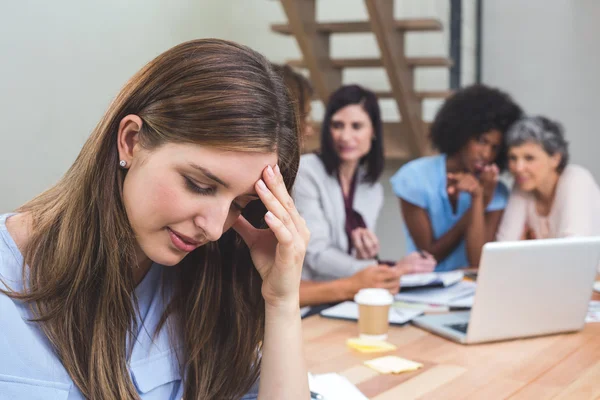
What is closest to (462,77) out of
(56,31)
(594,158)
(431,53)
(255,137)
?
(431,53)

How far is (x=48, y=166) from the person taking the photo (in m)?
3.02

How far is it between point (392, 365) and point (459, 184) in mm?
1609

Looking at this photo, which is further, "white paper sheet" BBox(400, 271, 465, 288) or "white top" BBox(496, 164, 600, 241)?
"white top" BBox(496, 164, 600, 241)

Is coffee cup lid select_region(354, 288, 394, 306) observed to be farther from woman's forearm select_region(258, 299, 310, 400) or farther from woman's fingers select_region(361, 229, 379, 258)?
woman's fingers select_region(361, 229, 379, 258)

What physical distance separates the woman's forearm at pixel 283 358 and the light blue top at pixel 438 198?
6.24 feet

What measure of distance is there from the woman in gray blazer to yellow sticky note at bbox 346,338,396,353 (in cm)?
75

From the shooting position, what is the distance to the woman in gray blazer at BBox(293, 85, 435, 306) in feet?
8.10

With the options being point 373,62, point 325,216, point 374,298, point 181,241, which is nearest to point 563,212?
point 325,216

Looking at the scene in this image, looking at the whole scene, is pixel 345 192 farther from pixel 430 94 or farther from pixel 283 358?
pixel 283 358

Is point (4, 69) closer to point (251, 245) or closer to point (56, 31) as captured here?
point (56, 31)

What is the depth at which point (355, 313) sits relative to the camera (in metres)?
1.85

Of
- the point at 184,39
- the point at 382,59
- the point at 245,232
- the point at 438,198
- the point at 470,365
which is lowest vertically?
the point at 470,365

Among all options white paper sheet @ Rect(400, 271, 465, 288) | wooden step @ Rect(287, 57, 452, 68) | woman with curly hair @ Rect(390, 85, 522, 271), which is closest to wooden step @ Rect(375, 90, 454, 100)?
wooden step @ Rect(287, 57, 452, 68)

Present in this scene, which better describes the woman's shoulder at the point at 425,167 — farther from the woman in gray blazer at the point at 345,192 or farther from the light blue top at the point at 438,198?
the woman in gray blazer at the point at 345,192
